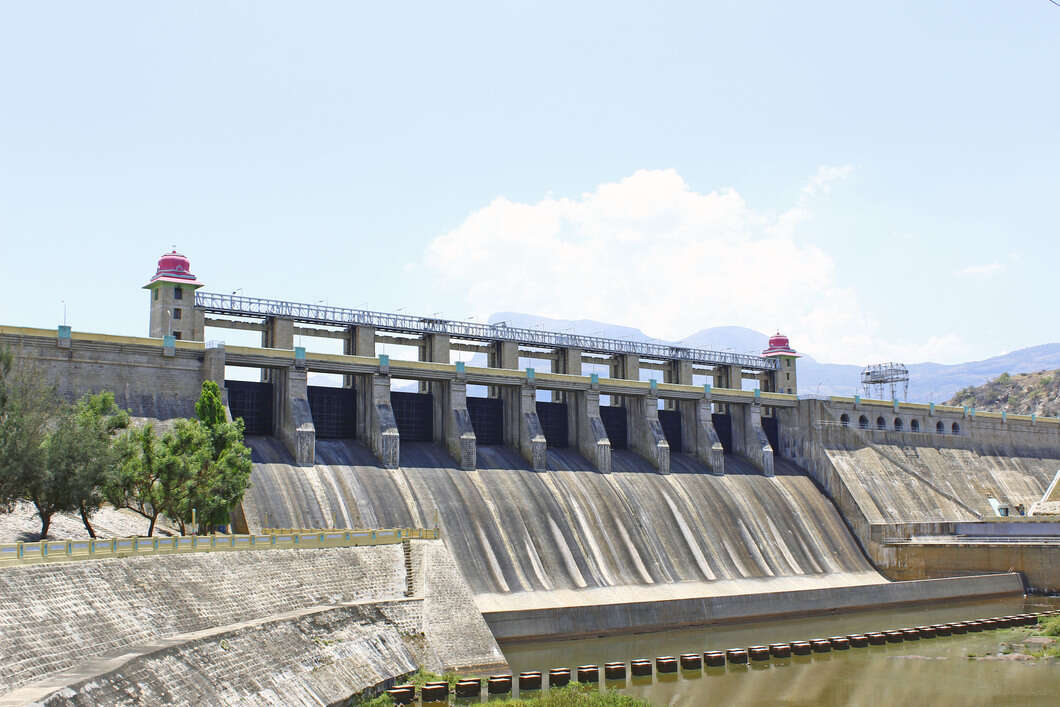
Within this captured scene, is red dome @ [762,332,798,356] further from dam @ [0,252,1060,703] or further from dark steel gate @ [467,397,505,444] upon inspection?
dark steel gate @ [467,397,505,444]

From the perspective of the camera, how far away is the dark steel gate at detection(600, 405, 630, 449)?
283 ft

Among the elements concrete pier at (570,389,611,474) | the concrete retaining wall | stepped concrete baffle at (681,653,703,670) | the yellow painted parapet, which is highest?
concrete pier at (570,389,611,474)

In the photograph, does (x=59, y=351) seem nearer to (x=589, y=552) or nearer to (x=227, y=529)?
(x=227, y=529)

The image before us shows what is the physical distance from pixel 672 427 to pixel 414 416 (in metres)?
26.5

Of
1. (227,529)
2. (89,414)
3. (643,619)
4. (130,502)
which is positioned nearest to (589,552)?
(643,619)

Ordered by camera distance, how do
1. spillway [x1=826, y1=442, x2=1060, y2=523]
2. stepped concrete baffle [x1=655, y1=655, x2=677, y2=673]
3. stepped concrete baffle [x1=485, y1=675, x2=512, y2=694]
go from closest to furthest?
stepped concrete baffle [x1=485, y1=675, x2=512, y2=694]
stepped concrete baffle [x1=655, y1=655, x2=677, y2=673]
spillway [x1=826, y1=442, x2=1060, y2=523]

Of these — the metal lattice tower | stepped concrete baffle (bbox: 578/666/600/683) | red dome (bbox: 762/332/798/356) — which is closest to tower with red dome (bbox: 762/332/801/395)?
red dome (bbox: 762/332/798/356)

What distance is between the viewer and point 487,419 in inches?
3091

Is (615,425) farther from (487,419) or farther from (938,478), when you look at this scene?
(938,478)

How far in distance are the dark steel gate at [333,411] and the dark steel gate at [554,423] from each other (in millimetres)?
16509

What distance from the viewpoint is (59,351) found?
57.6 meters

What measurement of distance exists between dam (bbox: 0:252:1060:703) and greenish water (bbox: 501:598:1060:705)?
2.04 metres

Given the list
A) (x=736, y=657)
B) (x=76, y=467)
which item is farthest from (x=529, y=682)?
(x=76, y=467)

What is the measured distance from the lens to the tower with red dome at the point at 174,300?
66.9 meters
